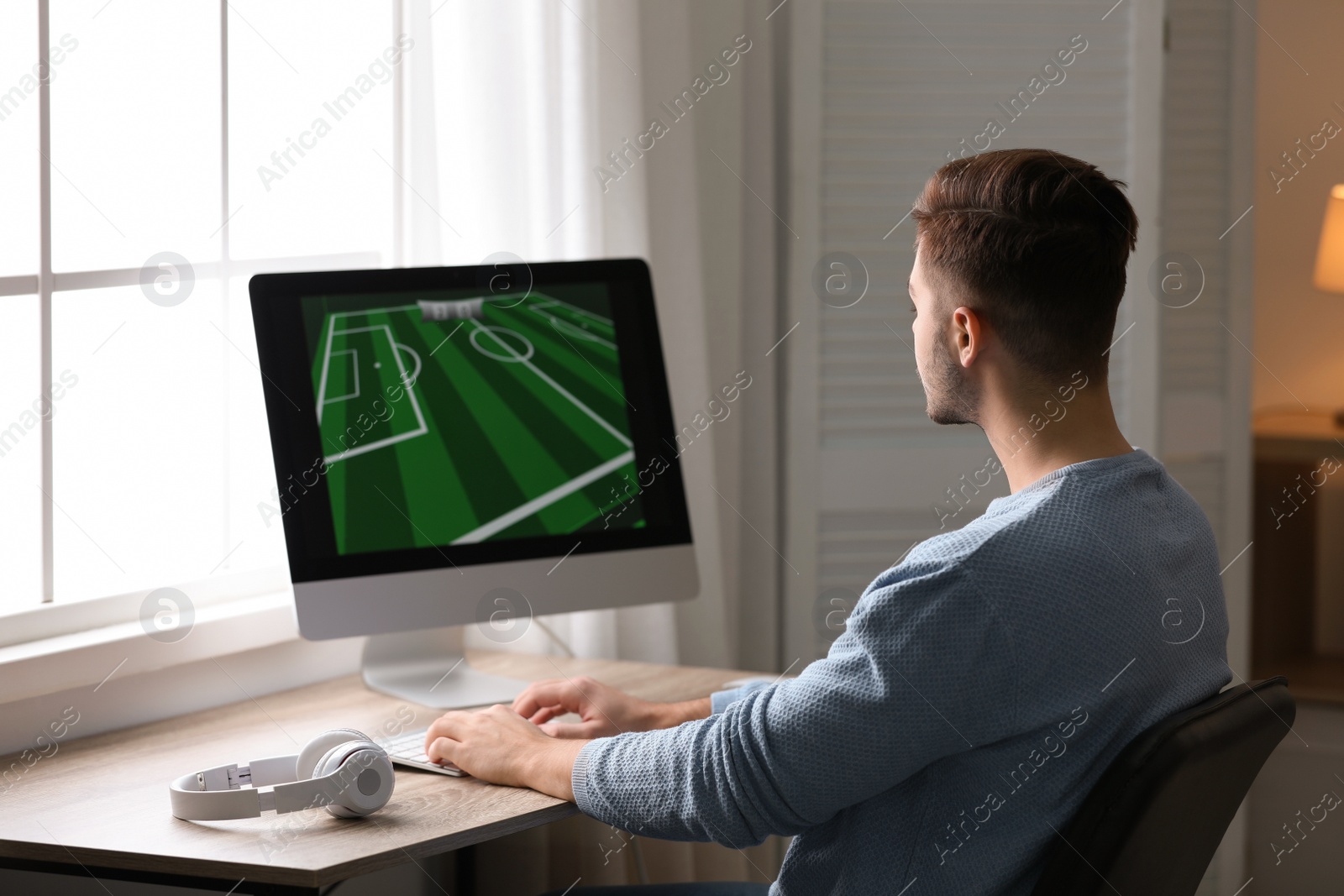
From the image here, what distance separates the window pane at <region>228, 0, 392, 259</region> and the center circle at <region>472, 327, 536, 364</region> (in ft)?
1.53

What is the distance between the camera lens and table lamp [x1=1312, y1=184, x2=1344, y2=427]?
10.4ft

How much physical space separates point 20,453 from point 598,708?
2.66 ft

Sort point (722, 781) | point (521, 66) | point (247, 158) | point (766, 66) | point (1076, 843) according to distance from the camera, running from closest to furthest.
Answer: point (1076, 843), point (722, 781), point (247, 158), point (521, 66), point (766, 66)

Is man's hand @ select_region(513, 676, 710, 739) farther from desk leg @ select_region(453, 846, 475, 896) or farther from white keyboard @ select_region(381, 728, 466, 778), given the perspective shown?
desk leg @ select_region(453, 846, 475, 896)

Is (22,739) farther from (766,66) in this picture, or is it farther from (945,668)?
(766,66)

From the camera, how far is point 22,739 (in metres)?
1.59

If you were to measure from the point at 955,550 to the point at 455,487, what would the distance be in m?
0.83

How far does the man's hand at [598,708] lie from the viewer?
62.5 inches

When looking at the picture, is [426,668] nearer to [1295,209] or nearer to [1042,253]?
[1042,253]

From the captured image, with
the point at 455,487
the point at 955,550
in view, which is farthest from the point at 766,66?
the point at 955,550

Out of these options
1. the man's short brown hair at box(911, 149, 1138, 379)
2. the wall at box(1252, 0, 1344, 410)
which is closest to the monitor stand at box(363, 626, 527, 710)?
the man's short brown hair at box(911, 149, 1138, 379)

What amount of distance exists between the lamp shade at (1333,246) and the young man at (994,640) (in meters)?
2.24

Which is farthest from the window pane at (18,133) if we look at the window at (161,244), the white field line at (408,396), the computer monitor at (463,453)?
the white field line at (408,396)

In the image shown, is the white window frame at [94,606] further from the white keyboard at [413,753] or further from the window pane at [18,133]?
the white keyboard at [413,753]
